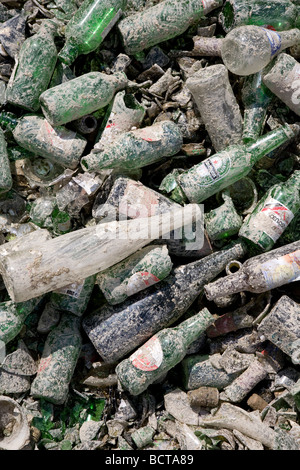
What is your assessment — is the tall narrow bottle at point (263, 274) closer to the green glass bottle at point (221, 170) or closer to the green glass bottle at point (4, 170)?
the green glass bottle at point (221, 170)

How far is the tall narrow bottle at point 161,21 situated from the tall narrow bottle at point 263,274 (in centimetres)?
114

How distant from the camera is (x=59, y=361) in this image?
2090 mm

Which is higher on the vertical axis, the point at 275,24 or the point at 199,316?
the point at 275,24

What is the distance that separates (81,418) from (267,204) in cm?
128

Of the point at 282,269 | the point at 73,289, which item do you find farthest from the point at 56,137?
the point at 282,269

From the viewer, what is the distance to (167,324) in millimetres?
2146

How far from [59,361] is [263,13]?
185cm

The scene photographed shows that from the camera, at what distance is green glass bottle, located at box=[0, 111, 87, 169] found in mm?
2143

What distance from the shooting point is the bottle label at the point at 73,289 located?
2.09 m

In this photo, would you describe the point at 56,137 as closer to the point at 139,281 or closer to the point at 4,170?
the point at 4,170

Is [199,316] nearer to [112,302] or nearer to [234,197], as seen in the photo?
[112,302]

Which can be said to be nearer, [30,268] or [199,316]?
[30,268]

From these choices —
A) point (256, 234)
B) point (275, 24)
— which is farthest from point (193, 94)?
point (256, 234)
